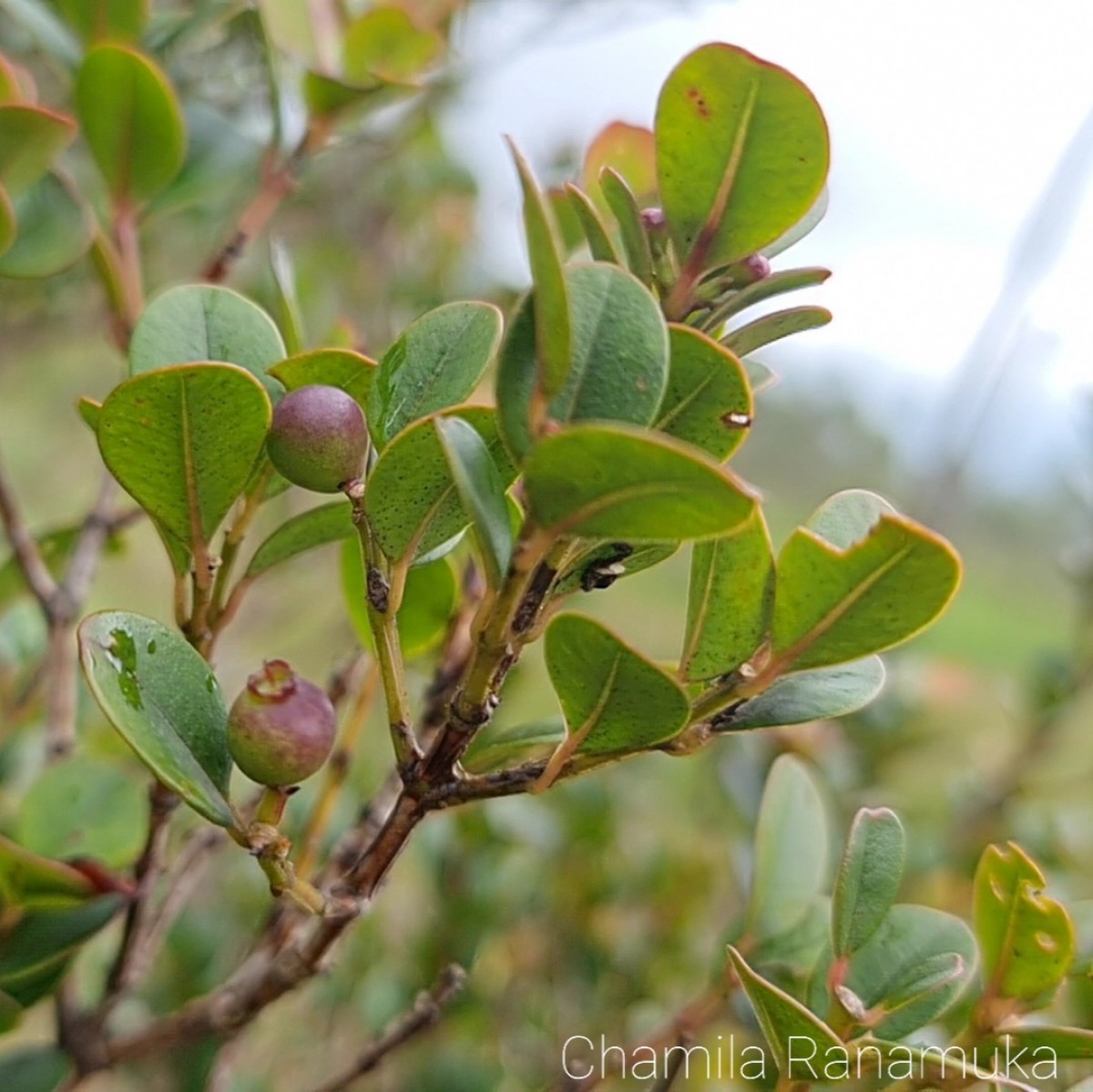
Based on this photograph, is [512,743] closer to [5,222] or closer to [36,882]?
[36,882]

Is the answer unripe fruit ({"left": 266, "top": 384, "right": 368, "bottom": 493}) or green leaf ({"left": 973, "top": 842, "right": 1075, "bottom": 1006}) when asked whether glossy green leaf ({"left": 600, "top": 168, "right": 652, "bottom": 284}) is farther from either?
green leaf ({"left": 973, "top": 842, "right": 1075, "bottom": 1006})

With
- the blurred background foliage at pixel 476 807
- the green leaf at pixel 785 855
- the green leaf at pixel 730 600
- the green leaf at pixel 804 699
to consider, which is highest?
the green leaf at pixel 730 600

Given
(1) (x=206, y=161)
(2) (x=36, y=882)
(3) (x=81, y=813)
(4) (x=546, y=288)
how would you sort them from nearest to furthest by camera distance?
(4) (x=546, y=288) < (2) (x=36, y=882) < (3) (x=81, y=813) < (1) (x=206, y=161)

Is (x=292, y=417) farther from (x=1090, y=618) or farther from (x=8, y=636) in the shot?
(x=1090, y=618)

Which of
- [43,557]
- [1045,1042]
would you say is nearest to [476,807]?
[43,557]

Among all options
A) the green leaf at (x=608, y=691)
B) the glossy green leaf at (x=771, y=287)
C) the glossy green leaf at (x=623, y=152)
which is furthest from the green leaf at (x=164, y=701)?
the glossy green leaf at (x=623, y=152)

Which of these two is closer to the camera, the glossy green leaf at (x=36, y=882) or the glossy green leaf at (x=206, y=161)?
the glossy green leaf at (x=36, y=882)

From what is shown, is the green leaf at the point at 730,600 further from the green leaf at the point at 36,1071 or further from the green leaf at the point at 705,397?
the green leaf at the point at 36,1071
